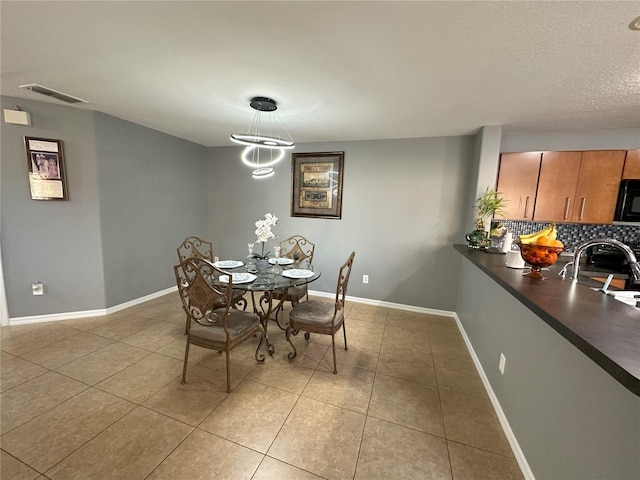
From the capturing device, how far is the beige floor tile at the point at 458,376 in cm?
203

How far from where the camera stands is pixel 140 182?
3.37 meters

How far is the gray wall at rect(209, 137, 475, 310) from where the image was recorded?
3.27m

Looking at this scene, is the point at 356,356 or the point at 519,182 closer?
the point at 356,356

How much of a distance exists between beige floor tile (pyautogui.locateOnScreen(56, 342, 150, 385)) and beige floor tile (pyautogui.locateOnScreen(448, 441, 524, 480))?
2577mm

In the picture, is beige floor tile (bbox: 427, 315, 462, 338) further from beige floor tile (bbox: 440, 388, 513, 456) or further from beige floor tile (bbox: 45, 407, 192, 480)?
beige floor tile (bbox: 45, 407, 192, 480)

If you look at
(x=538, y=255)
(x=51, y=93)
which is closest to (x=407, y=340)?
(x=538, y=255)

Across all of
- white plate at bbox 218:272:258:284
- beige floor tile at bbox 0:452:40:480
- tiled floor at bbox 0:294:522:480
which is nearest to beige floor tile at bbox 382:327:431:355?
tiled floor at bbox 0:294:522:480

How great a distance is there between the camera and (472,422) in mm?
1704

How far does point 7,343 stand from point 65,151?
2001 millimetres

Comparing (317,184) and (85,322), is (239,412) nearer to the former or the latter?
(85,322)

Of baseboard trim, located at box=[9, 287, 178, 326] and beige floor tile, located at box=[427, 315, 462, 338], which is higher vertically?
baseboard trim, located at box=[9, 287, 178, 326]

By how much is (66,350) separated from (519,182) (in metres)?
5.07

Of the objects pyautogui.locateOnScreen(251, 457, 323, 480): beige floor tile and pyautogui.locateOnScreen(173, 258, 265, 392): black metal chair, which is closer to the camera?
pyautogui.locateOnScreen(251, 457, 323, 480): beige floor tile

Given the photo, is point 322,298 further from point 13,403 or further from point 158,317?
point 13,403
